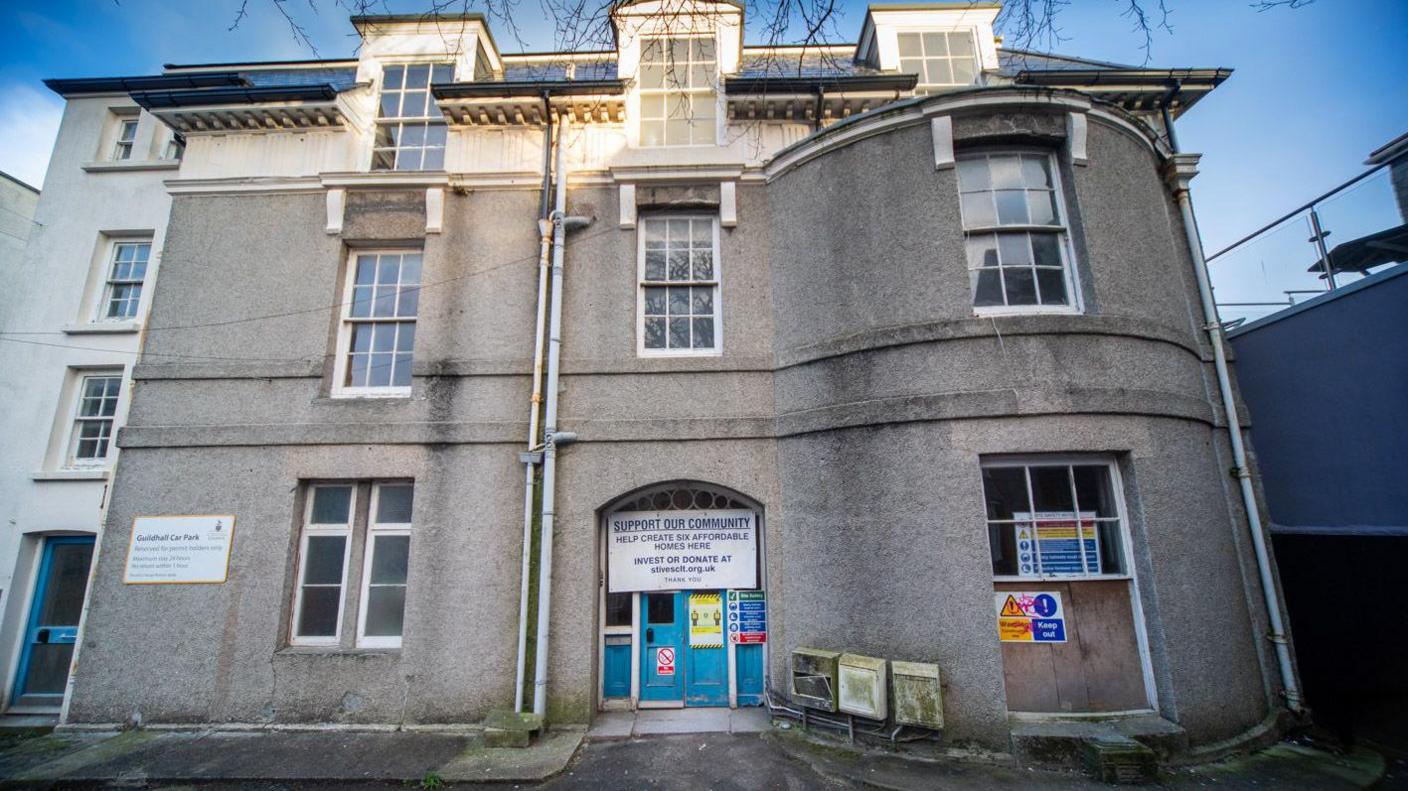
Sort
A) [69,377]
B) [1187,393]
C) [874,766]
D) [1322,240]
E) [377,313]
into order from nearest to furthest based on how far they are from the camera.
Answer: [874,766], [1187,393], [1322,240], [377,313], [69,377]

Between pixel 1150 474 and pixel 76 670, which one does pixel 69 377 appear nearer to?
pixel 76 670

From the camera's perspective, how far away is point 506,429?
7027mm

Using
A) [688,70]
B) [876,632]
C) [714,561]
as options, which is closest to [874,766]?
[876,632]

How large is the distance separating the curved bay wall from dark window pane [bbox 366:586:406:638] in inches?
182

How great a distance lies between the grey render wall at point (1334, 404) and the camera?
19.6 ft

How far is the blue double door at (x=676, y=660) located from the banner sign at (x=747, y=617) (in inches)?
8.2

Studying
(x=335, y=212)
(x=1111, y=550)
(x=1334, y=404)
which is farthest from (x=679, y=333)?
(x=1334, y=404)

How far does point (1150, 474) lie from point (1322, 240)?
13.6ft

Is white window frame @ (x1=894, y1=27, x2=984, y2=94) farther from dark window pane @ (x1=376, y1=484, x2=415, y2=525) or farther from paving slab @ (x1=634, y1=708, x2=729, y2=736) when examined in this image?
dark window pane @ (x1=376, y1=484, x2=415, y2=525)

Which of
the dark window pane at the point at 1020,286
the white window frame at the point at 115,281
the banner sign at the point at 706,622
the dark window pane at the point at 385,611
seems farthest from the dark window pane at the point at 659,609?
the white window frame at the point at 115,281

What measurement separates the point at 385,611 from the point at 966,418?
23.6 ft

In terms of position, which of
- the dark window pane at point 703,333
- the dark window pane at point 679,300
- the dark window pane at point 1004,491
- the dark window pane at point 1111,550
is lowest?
the dark window pane at point 1111,550

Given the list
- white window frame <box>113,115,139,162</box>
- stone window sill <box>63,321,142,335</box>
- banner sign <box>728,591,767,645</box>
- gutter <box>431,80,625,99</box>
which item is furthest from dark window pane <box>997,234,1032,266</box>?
white window frame <box>113,115,139,162</box>

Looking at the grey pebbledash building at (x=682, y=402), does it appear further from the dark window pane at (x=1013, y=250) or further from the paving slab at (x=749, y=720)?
the paving slab at (x=749, y=720)
